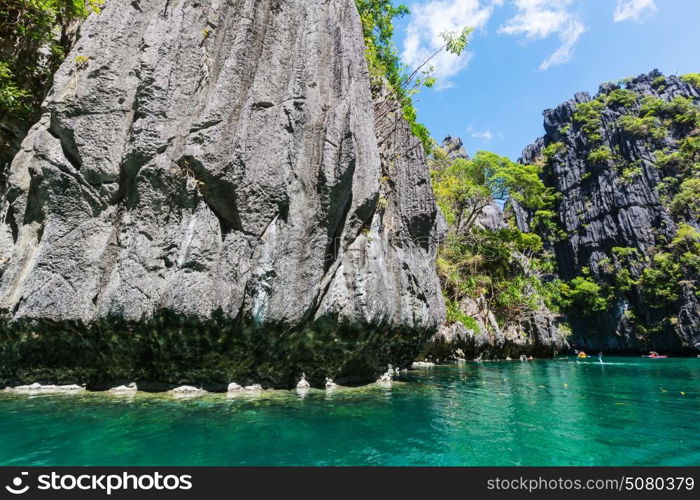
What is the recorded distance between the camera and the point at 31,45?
44.5ft

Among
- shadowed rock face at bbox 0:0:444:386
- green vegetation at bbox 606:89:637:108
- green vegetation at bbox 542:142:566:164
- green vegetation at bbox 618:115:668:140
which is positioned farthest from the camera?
green vegetation at bbox 542:142:566:164

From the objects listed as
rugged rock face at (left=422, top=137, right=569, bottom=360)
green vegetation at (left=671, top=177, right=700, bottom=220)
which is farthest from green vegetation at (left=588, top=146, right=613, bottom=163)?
rugged rock face at (left=422, top=137, right=569, bottom=360)

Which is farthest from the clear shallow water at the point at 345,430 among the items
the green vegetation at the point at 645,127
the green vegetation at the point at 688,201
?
the green vegetation at the point at 645,127

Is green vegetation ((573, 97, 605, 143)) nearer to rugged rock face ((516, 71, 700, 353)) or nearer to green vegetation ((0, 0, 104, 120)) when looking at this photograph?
rugged rock face ((516, 71, 700, 353))

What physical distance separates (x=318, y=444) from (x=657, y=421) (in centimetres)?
776

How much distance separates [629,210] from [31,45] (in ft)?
191

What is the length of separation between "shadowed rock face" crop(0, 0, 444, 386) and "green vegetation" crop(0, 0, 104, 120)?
2.03m

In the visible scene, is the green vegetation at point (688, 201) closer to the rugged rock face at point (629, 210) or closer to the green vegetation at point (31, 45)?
the rugged rock face at point (629, 210)

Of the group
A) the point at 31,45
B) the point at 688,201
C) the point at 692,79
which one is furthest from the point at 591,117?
the point at 31,45

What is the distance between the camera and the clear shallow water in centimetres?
543

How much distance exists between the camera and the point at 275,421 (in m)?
7.33

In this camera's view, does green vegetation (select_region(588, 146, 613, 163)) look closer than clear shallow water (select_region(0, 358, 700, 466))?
No

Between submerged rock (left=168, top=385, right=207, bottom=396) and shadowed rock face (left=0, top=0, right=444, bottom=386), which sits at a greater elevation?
shadowed rock face (left=0, top=0, right=444, bottom=386)
